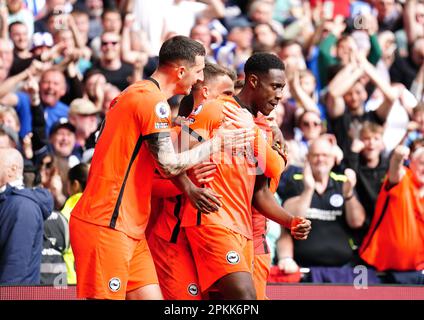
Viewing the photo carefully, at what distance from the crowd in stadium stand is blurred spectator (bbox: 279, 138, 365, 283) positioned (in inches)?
0.5

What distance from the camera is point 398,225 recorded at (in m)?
10.9

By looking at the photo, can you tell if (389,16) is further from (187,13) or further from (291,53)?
(187,13)

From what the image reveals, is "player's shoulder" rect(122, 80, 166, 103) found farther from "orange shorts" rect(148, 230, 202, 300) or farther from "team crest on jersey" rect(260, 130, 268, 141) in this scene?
"orange shorts" rect(148, 230, 202, 300)

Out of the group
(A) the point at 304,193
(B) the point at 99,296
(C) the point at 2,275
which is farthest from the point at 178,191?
(A) the point at 304,193

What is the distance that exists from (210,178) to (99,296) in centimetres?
107

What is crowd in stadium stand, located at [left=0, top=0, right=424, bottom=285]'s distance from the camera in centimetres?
1047

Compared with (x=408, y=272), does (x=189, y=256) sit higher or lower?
higher

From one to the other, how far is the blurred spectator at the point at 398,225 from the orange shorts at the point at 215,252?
11.8 feet

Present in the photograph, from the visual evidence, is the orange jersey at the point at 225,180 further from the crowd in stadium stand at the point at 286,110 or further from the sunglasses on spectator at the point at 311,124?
the sunglasses on spectator at the point at 311,124

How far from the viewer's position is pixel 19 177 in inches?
379

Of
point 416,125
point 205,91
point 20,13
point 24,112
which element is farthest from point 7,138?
point 416,125

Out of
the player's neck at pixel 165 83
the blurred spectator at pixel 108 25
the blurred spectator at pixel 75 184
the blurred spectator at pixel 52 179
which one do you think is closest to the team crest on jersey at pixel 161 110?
the player's neck at pixel 165 83

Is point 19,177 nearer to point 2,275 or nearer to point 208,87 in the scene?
point 2,275

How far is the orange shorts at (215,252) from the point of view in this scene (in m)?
7.27
